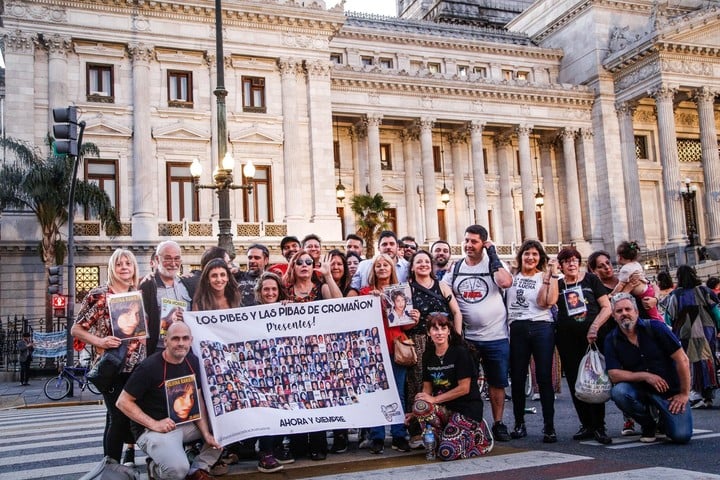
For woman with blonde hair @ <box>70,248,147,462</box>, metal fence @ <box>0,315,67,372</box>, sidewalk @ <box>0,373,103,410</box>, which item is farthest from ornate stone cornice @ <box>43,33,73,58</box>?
woman with blonde hair @ <box>70,248,147,462</box>

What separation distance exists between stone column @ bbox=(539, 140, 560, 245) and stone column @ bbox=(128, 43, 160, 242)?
2468cm

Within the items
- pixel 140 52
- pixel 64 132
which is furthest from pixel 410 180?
pixel 64 132

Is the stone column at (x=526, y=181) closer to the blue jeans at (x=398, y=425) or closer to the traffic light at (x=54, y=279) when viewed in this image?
the traffic light at (x=54, y=279)

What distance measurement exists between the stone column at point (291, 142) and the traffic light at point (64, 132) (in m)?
18.7

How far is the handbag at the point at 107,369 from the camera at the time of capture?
6.54m

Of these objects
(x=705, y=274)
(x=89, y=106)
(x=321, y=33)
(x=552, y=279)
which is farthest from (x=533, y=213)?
(x=552, y=279)

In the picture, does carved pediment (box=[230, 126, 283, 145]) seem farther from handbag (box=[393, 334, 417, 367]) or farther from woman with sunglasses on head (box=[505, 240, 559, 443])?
handbag (box=[393, 334, 417, 367])

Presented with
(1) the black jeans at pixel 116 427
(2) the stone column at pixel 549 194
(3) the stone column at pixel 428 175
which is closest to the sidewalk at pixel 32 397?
(1) the black jeans at pixel 116 427

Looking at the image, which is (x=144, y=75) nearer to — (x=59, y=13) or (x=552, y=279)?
(x=59, y=13)

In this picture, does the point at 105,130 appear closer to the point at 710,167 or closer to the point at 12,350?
the point at 12,350

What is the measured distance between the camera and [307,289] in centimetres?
781

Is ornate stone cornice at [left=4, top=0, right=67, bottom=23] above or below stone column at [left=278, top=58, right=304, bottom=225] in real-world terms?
above

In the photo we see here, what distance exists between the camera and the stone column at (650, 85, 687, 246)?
3950cm

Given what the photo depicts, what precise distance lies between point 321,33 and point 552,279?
28.2 meters
